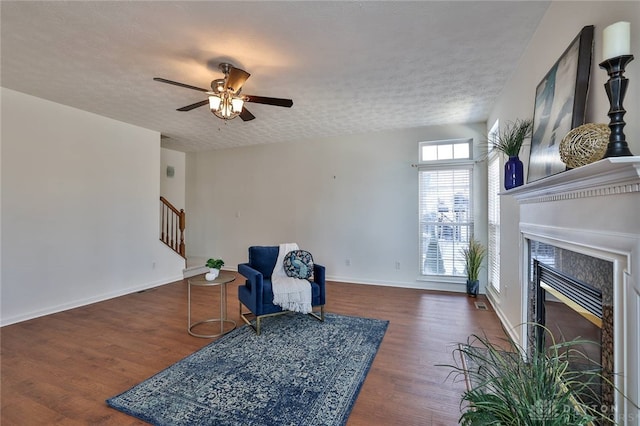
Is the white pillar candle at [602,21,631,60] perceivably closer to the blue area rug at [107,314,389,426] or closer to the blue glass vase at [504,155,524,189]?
the blue glass vase at [504,155,524,189]

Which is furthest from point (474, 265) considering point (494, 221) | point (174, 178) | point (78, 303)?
point (174, 178)

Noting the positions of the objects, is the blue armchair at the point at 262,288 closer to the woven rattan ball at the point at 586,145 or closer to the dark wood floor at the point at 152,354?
the dark wood floor at the point at 152,354

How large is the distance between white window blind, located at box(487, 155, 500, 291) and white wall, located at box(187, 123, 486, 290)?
0.26 metres

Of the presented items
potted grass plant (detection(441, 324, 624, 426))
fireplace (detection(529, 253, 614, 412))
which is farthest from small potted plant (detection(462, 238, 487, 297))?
potted grass plant (detection(441, 324, 624, 426))

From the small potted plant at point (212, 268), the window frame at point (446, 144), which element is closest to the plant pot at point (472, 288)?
the window frame at point (446, 144)

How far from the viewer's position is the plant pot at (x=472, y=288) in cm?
434

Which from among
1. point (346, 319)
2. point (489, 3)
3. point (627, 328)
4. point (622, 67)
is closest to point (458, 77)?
point (489, 3)

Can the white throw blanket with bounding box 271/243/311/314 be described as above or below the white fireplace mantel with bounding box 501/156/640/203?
below

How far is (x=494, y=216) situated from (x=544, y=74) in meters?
2.28

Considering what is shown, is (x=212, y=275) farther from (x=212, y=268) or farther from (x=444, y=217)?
(x=444, y=217)

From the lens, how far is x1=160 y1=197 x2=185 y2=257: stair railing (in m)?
5.45

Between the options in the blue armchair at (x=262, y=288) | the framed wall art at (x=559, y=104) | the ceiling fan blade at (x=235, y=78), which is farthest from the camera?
the blue armchair at (x=262, y=288)

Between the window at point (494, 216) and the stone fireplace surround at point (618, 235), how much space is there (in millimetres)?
→ 2405

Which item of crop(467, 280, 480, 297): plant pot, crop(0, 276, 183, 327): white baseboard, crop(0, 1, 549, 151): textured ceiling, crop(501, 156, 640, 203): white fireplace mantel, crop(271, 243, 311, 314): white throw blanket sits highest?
crop(0, 1, 549, 151): textured ceiling
